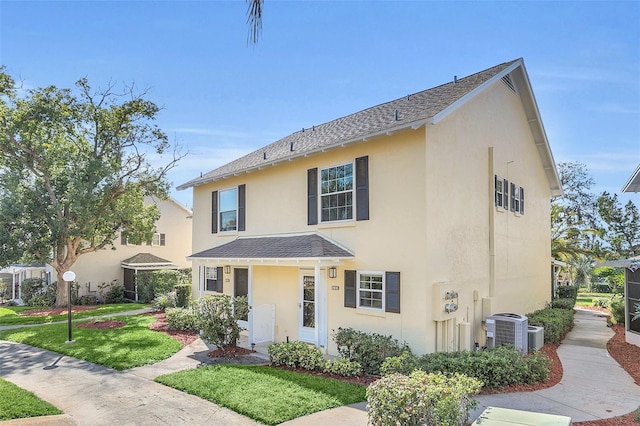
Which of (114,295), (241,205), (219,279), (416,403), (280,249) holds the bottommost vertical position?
(114,295)

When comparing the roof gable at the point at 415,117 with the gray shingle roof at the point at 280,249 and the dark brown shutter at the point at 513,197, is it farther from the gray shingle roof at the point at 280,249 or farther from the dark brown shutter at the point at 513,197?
the dark brown shutter at the point at 513,197

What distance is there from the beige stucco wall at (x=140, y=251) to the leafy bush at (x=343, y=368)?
22940 mm

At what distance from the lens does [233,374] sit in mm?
9320

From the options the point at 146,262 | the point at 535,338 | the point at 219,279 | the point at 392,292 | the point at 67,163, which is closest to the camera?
the point at 392,292

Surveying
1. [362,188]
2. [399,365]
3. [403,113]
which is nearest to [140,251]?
[362,188]

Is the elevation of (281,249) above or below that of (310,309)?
above

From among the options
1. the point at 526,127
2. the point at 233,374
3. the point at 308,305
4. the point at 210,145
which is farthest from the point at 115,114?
the point at 526,127

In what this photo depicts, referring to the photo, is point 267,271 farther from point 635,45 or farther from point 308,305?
point 635,45

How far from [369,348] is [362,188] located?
4163 millimetres

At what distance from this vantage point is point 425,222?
32.8 feet

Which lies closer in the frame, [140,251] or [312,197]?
[312,197]

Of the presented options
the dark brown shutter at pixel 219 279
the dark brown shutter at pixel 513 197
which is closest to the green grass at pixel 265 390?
the dark brown shutter at pixel 219 279

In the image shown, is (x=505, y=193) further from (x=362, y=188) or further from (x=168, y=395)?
(x=168, y=395)

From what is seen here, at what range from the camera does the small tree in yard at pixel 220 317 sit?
11.4 metres
